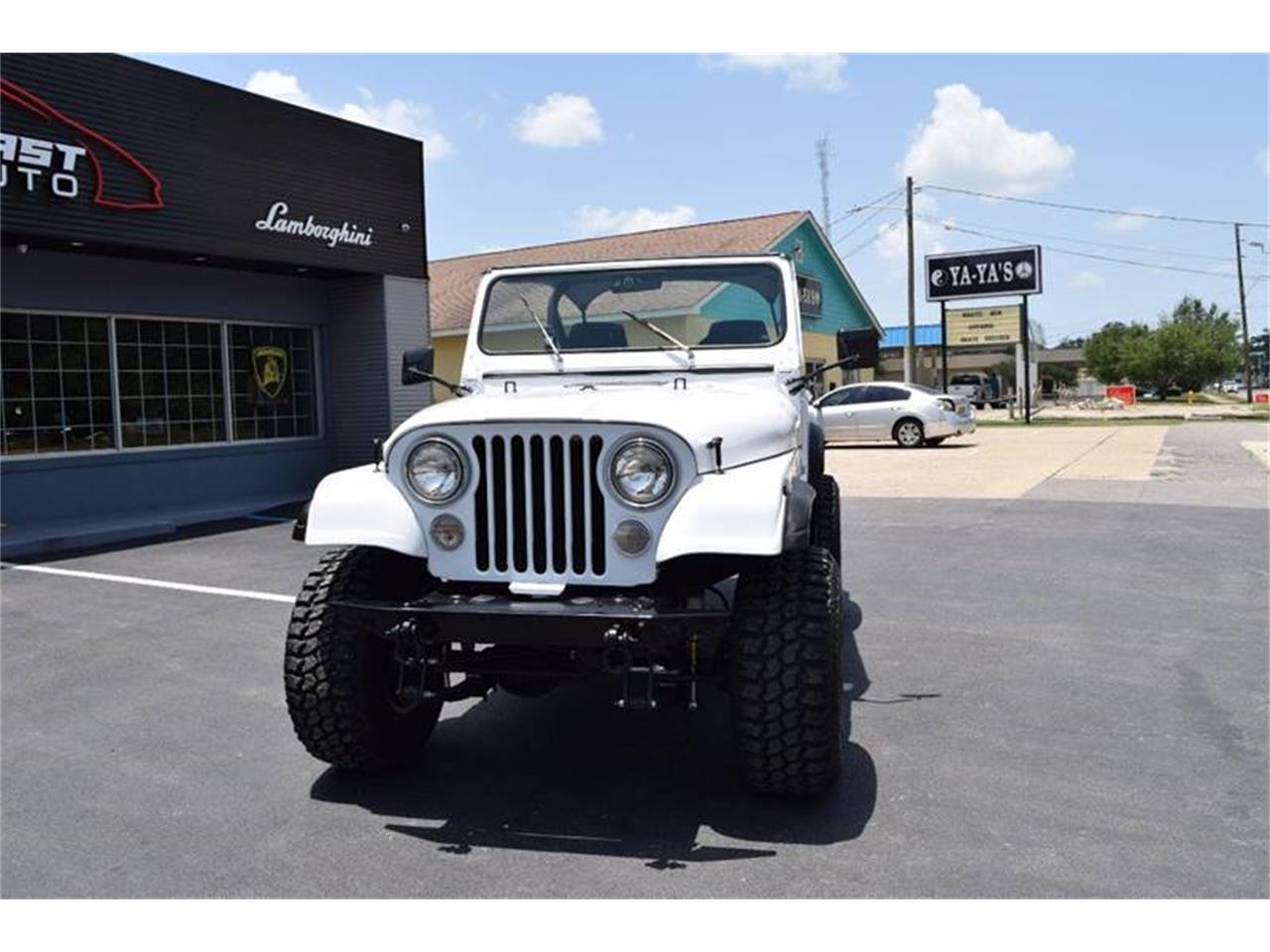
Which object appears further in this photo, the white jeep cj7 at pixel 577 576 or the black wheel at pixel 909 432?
the black wheel at pixel 909 432

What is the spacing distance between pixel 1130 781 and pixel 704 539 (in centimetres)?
189

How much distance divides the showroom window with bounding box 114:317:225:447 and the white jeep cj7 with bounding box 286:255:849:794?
984cm

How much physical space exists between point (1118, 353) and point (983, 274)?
41.2 meters

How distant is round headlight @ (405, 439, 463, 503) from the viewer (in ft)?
11.7

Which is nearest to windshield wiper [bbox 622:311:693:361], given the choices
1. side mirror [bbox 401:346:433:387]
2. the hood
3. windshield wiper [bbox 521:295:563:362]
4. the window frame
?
windshield wiper [bbox 521:295:563:362]

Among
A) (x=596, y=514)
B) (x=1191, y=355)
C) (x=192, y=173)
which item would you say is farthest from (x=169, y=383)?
(x=1191, y=355)

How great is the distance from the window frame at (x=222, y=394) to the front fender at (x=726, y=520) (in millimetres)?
10362

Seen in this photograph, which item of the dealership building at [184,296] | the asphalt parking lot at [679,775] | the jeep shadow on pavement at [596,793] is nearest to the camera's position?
the asphalt parking lot at [679,775]

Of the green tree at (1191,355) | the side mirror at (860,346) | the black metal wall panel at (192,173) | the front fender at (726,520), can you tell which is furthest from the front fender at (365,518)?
the green tree at (1191,355)

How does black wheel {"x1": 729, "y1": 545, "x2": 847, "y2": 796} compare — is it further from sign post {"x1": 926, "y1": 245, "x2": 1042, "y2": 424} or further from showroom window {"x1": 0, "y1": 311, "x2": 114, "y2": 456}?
sign post {"x1": 926, "y1": 245, "x2": 1042, "y2": 424}

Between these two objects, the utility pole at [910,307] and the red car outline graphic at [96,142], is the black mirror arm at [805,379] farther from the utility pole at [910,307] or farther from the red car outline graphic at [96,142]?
the utility pole at [910,307]

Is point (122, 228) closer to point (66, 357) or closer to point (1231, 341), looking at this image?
point (66, 357)

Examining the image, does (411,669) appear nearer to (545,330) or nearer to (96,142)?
(545,330)

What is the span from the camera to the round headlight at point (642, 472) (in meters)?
3.44
